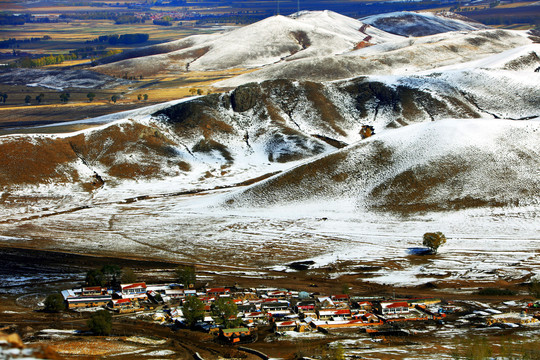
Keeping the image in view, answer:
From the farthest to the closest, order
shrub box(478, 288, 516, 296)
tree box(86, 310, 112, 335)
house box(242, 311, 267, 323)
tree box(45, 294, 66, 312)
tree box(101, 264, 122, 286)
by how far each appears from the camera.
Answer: tree box(101, 264, 122, 286) < shrub box(478, 288, 516, 296) < tree box(45, 294, 66, 312) < house box(242, 311, 267, 323) < tree box(86, 310, 112, 335)

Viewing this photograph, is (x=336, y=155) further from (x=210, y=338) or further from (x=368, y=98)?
(x=210, y=338)

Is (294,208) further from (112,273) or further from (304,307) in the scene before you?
(304,307)

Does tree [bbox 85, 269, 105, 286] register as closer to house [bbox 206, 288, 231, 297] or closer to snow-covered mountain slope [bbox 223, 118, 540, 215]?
house [bbox 206, 288, 231, 297]

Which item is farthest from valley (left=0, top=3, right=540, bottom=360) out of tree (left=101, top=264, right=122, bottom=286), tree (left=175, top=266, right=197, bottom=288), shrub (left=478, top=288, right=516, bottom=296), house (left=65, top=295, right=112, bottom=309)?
tree (left=101, top=264, right=122, bottom=286)

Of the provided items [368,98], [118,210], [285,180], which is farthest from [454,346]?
[368,98]

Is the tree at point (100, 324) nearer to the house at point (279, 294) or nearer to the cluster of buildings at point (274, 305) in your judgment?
the cluster of buildings at point (274, 305)

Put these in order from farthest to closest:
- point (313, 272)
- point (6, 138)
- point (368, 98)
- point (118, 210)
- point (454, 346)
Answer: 1. point (368, 98)
2. point (6, 138)
3. point (118, 210)
4. point (313, 272)
5. point (454, 346)
